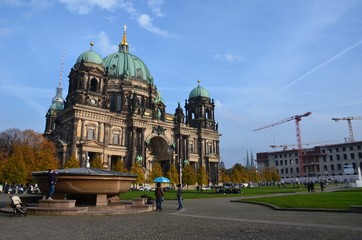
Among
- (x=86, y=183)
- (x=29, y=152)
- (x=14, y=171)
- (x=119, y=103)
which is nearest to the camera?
(x=86, y=183)

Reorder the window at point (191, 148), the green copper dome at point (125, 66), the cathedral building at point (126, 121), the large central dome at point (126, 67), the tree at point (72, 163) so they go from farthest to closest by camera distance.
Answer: the window at point (191, 148)
the green copper dome at point (125, 66)
the large central dome at point (126, 67)
the cathedral building at point (126, 121)
the tree at point (72, 163)

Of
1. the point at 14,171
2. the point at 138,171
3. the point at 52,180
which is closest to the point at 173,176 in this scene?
the point at 138,171

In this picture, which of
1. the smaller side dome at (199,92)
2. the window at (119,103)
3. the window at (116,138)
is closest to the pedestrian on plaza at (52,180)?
the window at (116,138)

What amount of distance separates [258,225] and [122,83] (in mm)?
71116

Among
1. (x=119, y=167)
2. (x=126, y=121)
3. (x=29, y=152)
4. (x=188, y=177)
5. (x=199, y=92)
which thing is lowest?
(x=188, y=177)

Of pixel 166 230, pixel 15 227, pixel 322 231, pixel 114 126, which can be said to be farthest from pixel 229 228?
pixel 114 126

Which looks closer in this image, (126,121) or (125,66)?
(126,121)

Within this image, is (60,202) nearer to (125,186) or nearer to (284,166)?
(125,186)

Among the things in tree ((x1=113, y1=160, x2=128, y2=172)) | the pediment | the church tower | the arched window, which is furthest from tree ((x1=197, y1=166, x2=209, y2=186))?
the arched window

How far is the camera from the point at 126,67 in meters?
83.3

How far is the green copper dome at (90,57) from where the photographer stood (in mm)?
65681

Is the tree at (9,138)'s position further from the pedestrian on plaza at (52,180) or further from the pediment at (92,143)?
the pedestrian on plaza at (52,180)

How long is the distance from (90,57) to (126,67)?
58.9ft

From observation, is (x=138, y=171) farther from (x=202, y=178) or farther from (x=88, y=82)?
(x=88, y=82)
